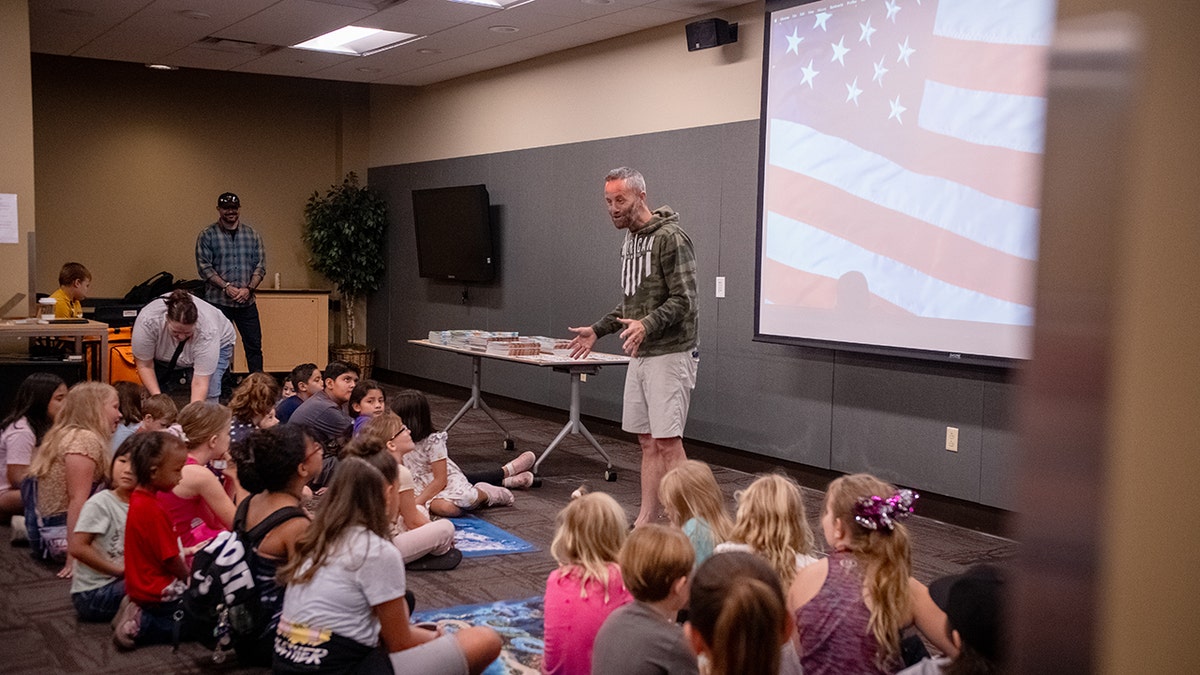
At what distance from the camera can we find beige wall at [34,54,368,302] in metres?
9.45

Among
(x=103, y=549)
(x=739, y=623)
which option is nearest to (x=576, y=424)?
(x=103, y=549)

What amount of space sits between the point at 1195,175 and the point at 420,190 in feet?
29.3

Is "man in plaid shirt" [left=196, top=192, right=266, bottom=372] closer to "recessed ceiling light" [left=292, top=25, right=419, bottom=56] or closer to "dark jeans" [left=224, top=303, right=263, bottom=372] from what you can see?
"dark jeans" [left=224, top=303, right=263, bottom=372]

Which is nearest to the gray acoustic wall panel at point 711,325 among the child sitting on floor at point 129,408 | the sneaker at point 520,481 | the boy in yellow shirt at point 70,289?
the sneaker at point 520,481

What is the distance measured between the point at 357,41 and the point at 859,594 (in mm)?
6654

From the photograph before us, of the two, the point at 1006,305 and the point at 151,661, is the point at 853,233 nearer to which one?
the point at 1006,305

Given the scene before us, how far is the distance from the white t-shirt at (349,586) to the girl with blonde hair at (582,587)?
39cm

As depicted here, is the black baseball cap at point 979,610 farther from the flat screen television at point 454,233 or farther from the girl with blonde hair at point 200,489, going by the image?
the flat screen television at point 454,233

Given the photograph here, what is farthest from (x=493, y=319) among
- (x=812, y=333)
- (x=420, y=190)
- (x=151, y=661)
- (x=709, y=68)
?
(x=151, y=661)

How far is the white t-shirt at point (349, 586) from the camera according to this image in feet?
7.84

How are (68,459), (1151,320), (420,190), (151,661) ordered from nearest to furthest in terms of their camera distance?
(1151,320) < (151,661) < (68,459) < (420,190)

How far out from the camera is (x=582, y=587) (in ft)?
8.13

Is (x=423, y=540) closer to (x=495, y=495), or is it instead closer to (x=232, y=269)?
(x=495, y=495)

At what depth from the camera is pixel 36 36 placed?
24.8ft
